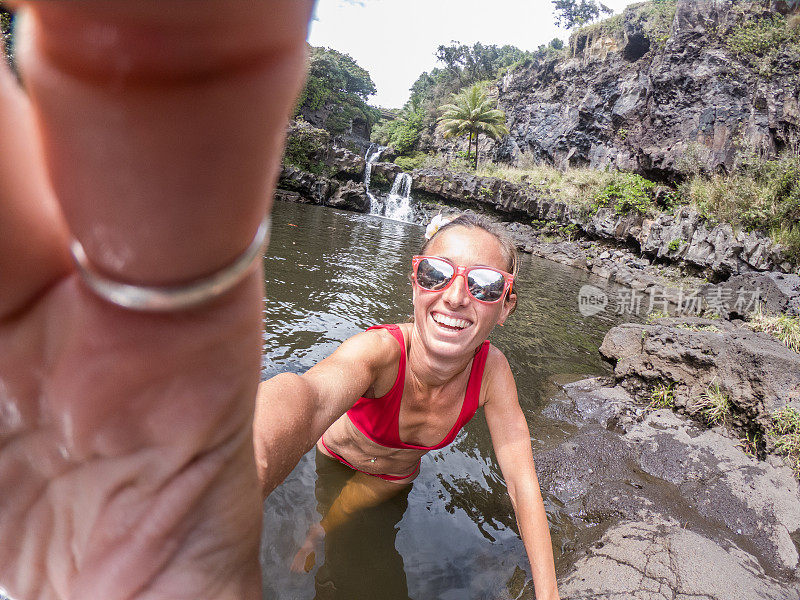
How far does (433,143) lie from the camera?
133 feet

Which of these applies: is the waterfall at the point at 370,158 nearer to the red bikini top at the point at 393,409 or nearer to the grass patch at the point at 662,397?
the grass patch at the point at 662,397

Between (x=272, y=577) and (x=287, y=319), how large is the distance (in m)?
3.95

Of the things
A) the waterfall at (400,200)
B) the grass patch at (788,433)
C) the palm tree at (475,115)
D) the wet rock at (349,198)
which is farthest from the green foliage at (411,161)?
the grass patch at (788,433)

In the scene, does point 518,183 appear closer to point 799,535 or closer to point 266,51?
point 799,535

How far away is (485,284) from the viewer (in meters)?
2.36

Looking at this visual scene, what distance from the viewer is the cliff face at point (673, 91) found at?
1820 cm

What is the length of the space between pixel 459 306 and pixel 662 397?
4.06m

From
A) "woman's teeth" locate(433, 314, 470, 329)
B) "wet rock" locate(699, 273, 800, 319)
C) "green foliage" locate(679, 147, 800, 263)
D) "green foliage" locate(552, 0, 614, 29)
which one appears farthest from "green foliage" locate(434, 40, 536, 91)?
"woman's teeth" locate(433, 314, 470, 329)

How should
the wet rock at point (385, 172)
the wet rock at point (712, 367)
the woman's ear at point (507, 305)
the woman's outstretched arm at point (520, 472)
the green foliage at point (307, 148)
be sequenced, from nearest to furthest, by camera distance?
the woman's outstretched arm at point (520, 472), the woman's ear at point (507, 305), the wet rock at point (712, 367), the green foliage at point (307, 148), the wet rock at point (385, 172)

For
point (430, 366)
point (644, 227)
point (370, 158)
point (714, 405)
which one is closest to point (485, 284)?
point (430, 366)

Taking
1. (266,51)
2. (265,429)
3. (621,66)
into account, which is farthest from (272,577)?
(621,66)

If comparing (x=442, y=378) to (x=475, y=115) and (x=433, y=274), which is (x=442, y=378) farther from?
(x=475, y=115)

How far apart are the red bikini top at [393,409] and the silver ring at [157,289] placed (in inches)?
80.0

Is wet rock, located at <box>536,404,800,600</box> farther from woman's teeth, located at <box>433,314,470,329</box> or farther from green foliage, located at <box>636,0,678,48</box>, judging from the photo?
green foliage, located at <box>636,0,678,48</box>
